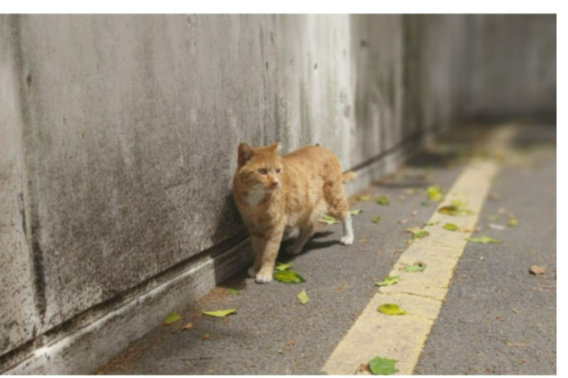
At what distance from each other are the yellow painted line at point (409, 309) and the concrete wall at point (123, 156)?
3.37 ft

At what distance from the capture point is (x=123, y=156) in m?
3.00

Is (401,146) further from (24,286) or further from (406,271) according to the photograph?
(24,286)

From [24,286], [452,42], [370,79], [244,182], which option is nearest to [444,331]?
[244,182]

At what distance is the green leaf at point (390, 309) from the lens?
138 inches

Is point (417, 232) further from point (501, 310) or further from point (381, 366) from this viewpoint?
point (381, 366)

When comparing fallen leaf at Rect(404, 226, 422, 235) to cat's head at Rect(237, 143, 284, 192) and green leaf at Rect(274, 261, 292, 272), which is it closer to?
green leaf at Rect(274, 261, 292, 272)

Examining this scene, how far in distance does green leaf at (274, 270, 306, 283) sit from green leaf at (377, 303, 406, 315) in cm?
61

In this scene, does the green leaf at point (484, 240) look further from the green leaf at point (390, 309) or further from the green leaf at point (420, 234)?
the green leaf at point (390, 309)

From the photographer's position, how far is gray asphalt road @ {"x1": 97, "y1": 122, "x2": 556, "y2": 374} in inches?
116

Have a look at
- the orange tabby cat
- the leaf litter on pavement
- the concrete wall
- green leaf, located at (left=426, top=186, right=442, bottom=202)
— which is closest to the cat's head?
the orange tabby cat

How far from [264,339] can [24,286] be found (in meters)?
1.24

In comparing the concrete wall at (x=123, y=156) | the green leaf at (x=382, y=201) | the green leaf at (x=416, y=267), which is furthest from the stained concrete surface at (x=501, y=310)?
the concrete wall at (x=123, y=156)

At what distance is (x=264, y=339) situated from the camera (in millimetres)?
3180

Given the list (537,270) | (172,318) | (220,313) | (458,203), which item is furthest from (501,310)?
(458,203)
